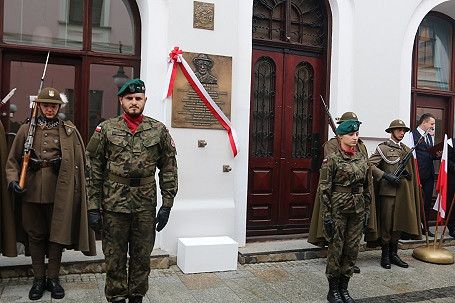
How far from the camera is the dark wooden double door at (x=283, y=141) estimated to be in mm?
7141

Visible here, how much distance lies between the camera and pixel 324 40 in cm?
756

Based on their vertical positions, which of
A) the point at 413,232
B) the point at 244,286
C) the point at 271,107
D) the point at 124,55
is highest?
the point at 124,55

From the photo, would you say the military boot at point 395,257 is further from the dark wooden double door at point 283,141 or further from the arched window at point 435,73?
the arched window at point 435,73

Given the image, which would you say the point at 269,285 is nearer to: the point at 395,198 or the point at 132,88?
the point at 395,198

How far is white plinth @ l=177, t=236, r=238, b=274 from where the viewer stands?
571cm

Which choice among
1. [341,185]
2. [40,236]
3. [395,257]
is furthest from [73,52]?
[395,257]

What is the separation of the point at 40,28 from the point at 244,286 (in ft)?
14.0

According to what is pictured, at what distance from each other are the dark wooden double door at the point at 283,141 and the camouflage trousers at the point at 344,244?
233 centimetres

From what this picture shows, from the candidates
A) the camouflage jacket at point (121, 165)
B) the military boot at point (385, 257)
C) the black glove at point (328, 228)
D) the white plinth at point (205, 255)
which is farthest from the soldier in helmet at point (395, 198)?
the camouflage jacket at point (121, 165)

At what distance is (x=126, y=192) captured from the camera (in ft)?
13.2

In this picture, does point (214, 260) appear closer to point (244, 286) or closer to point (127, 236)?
point (244, 286)

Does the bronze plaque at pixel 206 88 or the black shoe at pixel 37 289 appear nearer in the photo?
the black shoe at pixel 37 289

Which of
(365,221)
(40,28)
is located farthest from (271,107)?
(40,28)

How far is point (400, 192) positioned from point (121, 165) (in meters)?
4.05
